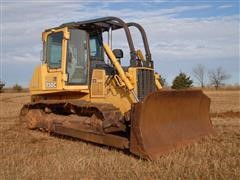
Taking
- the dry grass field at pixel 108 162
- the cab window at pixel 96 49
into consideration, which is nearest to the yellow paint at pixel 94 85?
the cab window at pixel 96 49

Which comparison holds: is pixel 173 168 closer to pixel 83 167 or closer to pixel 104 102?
pixel 83 167

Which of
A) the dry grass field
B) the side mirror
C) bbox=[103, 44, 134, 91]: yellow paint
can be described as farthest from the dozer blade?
the side mirror

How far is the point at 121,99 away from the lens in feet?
31.6

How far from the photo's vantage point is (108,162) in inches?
294

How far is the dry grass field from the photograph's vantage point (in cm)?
659

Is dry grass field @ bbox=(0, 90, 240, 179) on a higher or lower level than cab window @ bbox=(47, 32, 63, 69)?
lower

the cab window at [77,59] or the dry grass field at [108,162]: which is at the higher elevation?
the cab window at [77,59]

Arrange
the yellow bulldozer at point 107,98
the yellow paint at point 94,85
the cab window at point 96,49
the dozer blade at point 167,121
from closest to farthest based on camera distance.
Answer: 1. the dozer blade at point 167,121
2. the yellow bulldozer at point 107,98
3. the yellow paint at point 94,85
4. the cab window at point 96,49

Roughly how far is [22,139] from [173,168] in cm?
462

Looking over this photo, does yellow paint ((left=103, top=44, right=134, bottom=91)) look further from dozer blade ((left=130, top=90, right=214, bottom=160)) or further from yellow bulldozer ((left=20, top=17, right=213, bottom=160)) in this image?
dozer blade ((left=130, top=90, right=214, bottom=160))

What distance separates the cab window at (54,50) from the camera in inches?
420

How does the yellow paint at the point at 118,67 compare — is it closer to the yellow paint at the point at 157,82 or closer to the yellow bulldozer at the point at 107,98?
the yellow bulldozer at the point at 107,98

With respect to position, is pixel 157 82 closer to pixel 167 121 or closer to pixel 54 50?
pixel 167 121

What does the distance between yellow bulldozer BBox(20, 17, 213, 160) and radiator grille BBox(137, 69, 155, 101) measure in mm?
11
